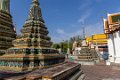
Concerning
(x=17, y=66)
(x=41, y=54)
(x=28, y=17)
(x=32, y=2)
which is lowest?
(x=17, y=66)

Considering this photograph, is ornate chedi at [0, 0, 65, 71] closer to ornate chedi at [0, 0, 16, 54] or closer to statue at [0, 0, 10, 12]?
ornate chedi at [0, 0, 16, 54]

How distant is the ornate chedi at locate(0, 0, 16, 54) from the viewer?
13.3m

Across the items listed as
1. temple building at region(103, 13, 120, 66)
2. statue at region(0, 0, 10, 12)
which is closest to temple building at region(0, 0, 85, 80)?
statue at region(0, 0, 10, 12)

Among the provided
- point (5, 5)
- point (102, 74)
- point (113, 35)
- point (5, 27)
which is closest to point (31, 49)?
point (5, 27)

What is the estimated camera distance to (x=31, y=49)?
Answer: 8.39m

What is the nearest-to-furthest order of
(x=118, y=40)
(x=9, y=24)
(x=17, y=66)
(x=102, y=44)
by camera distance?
(x=17, y=66) < (x=9, y=24) < (x=118, y=40) < (x=102, y=44)

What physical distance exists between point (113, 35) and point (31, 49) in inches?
807

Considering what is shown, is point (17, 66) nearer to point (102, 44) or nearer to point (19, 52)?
point (19, 52)

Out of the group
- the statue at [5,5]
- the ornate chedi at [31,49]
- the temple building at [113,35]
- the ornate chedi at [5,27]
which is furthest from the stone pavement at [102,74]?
the statue at [5,5]

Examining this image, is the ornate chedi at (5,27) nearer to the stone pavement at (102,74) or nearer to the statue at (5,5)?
the statue at (5,5)

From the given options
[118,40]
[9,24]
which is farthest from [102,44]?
[9,24]

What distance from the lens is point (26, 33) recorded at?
9547mm

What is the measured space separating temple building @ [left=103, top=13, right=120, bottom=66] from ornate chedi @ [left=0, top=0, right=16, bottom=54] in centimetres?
1623

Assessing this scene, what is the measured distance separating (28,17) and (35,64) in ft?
12.3
